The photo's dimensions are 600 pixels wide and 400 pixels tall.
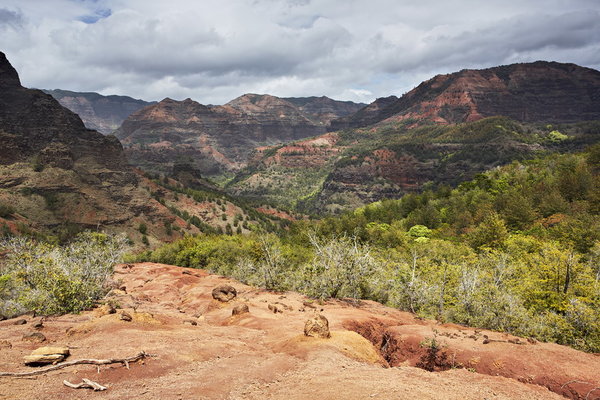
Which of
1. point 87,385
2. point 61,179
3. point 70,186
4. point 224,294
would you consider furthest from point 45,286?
point 61,179

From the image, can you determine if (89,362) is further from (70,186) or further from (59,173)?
(59,173)

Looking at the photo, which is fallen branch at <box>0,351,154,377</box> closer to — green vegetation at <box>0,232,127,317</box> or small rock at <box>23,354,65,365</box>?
small rock at <box>23,354,65,365</box>

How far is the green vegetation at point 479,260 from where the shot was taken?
20.5 meters

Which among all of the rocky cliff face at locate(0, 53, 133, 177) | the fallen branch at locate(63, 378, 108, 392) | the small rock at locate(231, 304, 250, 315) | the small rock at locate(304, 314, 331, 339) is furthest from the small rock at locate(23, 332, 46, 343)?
the rocky cliff face at locate(0, 53, 133, 177)

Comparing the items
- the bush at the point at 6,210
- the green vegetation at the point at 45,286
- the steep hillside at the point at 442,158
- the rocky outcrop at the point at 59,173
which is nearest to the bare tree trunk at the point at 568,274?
the green vegetation at the point at 45,286

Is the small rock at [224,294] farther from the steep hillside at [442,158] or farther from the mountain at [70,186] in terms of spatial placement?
the steep hillside at [442,158]

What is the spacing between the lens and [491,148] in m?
161

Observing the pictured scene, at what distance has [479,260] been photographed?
119 ft

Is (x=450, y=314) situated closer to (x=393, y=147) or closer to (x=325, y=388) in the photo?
(x=325, y=388)

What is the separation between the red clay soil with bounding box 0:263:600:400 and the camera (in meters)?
10.2

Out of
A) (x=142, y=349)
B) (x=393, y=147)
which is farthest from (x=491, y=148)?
(x=142, y=349)

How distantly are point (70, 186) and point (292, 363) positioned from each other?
9220 cm

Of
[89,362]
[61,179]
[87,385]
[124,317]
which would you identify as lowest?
[124,317]

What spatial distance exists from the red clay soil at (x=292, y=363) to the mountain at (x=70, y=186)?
64.7 metres
